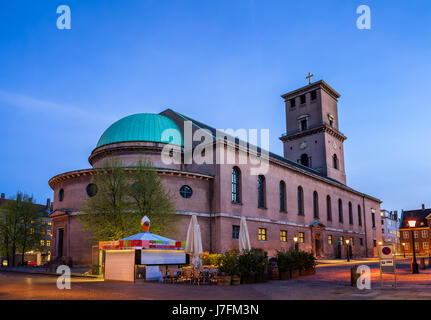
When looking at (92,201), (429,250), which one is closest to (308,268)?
(92,201)

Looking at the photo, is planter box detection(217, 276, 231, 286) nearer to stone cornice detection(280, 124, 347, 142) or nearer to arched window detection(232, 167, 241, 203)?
arched window detection(232, 167, 241, 203)

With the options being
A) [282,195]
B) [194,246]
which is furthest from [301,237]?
[194,246]

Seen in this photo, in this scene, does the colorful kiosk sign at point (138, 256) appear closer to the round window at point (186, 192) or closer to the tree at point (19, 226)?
the round window at point (186, 192)

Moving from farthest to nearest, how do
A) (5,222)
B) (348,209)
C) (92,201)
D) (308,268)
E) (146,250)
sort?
(348,209) → (5,222) → (92,201) → (308,268) → (146,250)

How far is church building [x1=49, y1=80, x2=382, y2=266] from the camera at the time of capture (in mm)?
33938

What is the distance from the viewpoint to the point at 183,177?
34438mm

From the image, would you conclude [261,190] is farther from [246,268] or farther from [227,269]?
[227,269]

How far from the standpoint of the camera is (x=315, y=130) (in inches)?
2372

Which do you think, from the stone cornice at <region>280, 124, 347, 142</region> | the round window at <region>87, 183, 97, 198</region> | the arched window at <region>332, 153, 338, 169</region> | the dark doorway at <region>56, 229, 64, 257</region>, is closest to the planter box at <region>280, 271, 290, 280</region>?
the round window at <region>87, 183, 97, 198</region>

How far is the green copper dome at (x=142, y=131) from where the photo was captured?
38.8 meters

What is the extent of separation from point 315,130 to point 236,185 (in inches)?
1108

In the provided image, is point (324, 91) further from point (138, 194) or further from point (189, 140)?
point (138, 194)
